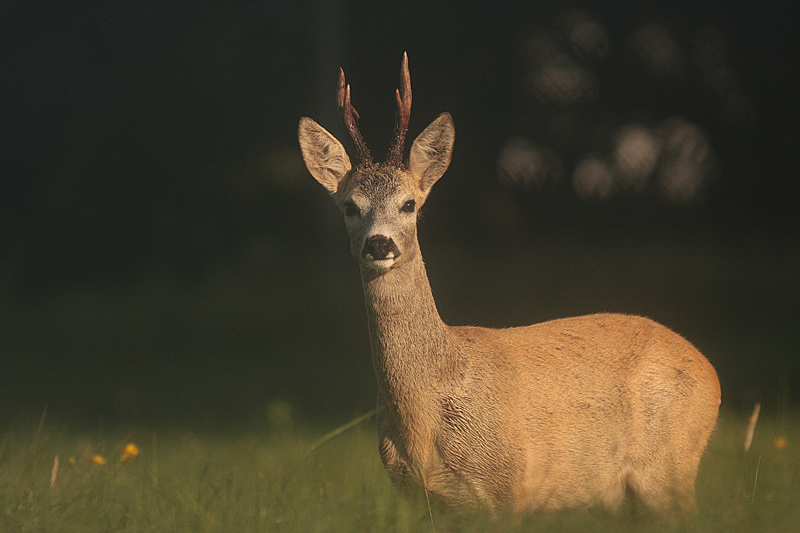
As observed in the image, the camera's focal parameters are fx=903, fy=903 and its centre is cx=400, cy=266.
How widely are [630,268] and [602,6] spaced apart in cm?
234

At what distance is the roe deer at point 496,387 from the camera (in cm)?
349

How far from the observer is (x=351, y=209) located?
12.3 ft

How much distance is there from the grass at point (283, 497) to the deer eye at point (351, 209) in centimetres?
91

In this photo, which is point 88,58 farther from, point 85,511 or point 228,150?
point 85,511

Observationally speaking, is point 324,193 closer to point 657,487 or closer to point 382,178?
point 382,178

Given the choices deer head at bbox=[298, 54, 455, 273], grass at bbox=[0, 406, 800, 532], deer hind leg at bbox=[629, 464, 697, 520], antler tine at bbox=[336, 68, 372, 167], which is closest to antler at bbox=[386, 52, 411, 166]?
deer head at bbox=[298, 54, 455, 273]

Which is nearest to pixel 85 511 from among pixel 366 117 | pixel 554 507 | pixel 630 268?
pixel 554 507

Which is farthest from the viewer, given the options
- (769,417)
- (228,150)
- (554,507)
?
(228,150)

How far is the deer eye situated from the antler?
0.80 feet

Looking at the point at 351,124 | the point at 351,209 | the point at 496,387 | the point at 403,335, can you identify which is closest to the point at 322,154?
the point at 351,124

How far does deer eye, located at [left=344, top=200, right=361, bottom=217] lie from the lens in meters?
3.73

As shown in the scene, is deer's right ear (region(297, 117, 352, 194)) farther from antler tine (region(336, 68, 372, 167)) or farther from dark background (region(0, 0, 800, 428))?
dark background (region(0, 0, 800, 428))

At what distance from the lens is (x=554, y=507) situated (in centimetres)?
372

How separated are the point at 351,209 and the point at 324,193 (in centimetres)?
520
